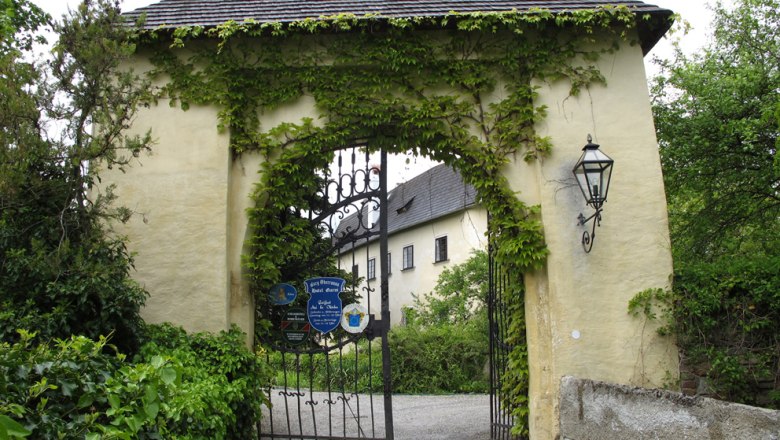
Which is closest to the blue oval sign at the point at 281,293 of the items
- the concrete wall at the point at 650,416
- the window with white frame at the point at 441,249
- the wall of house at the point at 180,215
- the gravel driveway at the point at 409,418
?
the wall of house at the point at 180,215

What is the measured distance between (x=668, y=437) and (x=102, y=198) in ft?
14.7

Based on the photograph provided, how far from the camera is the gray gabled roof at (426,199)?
69.8ft

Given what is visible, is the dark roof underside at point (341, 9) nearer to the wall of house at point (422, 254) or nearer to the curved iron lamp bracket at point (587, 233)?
the curved iron lamp bracket at point (587, 233)

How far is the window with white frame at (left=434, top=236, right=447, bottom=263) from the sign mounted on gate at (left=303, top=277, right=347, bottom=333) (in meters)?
14.7

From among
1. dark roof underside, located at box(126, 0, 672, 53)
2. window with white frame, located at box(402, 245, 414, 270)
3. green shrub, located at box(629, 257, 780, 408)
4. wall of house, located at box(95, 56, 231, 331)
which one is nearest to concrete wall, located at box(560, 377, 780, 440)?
green shrub, located at box(629, 257, 780, 408)

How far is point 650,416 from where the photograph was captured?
4062 mm

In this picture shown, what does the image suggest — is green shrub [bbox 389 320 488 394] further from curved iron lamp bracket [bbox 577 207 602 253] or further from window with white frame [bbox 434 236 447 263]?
curved iron lamp bracket [bbox 577 207 602 253]

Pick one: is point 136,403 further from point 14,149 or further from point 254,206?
point 254,206

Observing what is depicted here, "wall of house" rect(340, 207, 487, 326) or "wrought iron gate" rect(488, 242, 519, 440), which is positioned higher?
"wall of house" rect(340, 207, 487, 326)

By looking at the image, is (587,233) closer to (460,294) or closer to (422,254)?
(460,294)

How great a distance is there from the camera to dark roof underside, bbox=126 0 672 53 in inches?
251

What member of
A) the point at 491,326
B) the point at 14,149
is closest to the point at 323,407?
the point at 491,326

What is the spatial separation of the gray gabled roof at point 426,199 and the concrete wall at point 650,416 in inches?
577

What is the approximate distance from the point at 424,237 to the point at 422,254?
Result: 0.59 m
